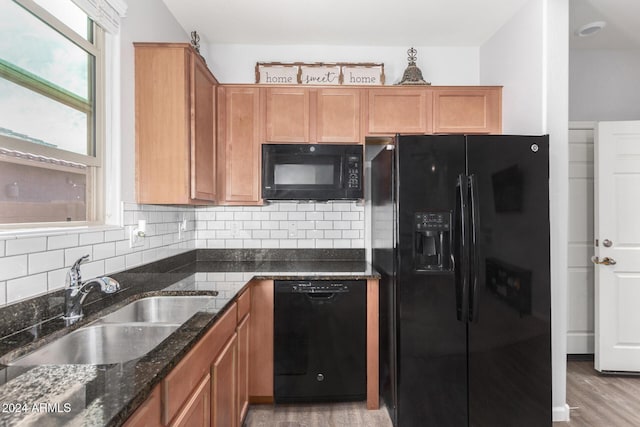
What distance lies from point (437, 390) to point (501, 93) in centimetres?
211

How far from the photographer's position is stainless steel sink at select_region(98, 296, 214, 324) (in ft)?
5.37

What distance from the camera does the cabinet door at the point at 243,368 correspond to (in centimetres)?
184

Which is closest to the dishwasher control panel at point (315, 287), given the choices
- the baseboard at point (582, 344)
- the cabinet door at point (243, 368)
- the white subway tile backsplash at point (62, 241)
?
the cabinet door at point (243, 368)

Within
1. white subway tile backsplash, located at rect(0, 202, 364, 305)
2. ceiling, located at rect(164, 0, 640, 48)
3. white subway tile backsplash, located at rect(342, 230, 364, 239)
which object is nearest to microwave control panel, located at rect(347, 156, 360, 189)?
white subway tile backsplash, located at rect(0, 202, 364, 305)

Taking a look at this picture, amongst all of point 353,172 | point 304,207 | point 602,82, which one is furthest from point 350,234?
point 602,82

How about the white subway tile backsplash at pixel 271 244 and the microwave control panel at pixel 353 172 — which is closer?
the microwave control panel at pixel 353 172

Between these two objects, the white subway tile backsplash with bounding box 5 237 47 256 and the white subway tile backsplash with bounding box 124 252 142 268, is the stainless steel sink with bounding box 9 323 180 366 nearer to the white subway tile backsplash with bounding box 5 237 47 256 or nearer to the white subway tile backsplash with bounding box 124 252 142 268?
the white subway tile backsplash with bounding box 5 237 47 256

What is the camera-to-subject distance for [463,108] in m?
2.51

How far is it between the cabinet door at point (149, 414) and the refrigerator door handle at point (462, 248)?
4.98 ft

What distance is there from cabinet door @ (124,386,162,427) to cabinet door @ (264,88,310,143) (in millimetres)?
1907

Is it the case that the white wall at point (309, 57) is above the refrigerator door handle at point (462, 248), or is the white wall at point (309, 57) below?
above

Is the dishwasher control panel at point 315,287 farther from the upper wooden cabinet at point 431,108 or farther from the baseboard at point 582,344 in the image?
the baseboard at point 582,344

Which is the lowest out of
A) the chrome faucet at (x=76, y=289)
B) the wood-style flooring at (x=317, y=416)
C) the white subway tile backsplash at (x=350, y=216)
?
the wood-style flooring at (x=317, y=416)

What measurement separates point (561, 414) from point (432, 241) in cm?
142
